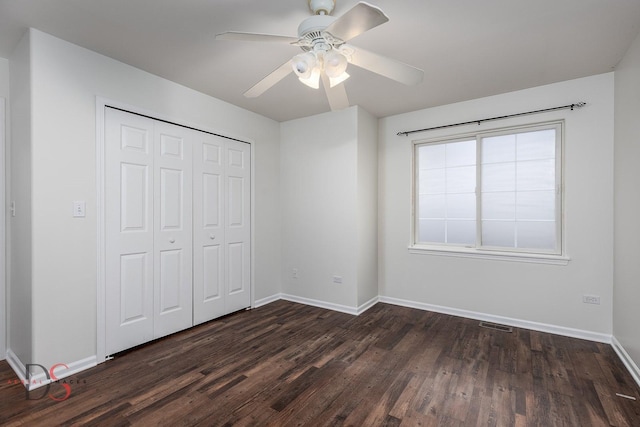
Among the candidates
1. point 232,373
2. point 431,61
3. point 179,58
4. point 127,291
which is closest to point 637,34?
point 431,61

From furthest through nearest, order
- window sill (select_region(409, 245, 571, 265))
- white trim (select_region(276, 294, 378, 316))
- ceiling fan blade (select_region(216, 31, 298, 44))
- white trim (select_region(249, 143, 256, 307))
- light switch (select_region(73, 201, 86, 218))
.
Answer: white trim (select_region(249, 143, 256, 307)) < white trim (select_region(276, 294, 378, 316)) < window sill (select_region(409, 245, 571, 265)) < light switch (select_region(73, 201, 86, 218)) < ceiling fan blade (select_region(216, 31, 298, 44))

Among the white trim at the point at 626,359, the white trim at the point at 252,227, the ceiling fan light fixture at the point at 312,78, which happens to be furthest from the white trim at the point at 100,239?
the white trim at the point at 626,359

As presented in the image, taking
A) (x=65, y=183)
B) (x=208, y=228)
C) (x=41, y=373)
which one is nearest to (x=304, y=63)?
(x=65, y=183)

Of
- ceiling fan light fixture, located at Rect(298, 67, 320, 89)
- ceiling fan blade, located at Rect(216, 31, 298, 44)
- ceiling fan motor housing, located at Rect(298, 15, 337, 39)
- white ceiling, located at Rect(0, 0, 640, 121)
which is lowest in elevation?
ceiling fan light fixture, located at Rect(298, 67, 320, 89)

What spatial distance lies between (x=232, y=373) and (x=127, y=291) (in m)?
1.17

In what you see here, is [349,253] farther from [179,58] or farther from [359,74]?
[179,58]

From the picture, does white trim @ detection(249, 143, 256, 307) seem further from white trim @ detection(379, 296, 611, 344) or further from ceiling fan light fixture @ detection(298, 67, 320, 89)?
ceiling fan light fixture @ detection(298, 67, 320, 89)

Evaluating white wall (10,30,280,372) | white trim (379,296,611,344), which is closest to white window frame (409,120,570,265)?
white trim (379,296,611,344)

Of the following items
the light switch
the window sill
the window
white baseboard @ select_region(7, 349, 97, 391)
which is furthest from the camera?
the window

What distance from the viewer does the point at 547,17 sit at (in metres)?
2.01

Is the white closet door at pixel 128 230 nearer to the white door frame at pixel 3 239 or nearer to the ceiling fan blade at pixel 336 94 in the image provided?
the white door frame at pixel 3 239

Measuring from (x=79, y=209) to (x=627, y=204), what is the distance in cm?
421

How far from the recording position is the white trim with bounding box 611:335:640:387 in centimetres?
223

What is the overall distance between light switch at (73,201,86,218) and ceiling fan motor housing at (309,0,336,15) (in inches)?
84.9
